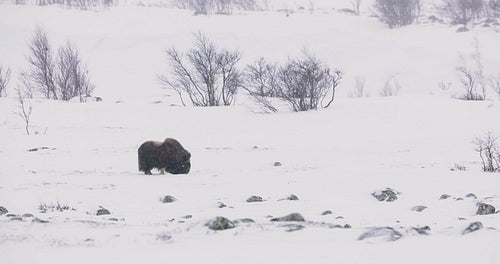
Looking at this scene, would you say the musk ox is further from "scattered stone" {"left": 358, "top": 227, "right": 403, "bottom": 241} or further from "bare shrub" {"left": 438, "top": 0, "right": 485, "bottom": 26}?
"bare shrub" {"left": 438, "top": 0, "right": 485, "bottom": 26}

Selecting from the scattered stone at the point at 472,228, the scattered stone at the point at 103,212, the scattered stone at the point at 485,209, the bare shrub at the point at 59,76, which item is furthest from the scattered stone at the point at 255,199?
the bare shrub at the point at 59,76

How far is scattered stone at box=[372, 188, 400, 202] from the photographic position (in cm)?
874

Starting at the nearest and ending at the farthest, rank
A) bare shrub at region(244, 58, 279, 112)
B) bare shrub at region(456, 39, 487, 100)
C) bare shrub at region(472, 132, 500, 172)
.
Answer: bare shrub at region(472, 132, 500, 172) < bare shrub at region(244, 58, 279, 112) < bare shrub at region(456, 39, 487, 100)

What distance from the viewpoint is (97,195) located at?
29.8 ft

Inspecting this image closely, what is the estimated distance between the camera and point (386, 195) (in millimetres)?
8867

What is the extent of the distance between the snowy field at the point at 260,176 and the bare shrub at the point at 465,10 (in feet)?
37.4

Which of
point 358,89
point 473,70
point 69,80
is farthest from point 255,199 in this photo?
point 473,70

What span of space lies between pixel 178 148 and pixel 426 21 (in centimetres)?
6631

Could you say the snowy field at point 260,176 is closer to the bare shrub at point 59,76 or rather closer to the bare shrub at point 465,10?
the bare shrub at point 59,76


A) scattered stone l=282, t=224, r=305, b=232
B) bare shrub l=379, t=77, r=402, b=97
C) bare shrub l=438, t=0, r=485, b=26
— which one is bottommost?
bare shrub l=379, t=77, r=402, b=97

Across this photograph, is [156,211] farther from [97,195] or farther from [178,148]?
[178,148]

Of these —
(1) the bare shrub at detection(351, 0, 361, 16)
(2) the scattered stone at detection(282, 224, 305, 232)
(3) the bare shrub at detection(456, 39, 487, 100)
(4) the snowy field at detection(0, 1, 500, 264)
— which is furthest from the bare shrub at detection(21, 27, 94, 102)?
(1) the bare shrub at detection(351, 0, 361, 16)

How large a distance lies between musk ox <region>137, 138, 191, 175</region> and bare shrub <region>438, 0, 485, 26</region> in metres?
61.8

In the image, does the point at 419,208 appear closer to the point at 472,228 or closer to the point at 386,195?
the point at 386,195
